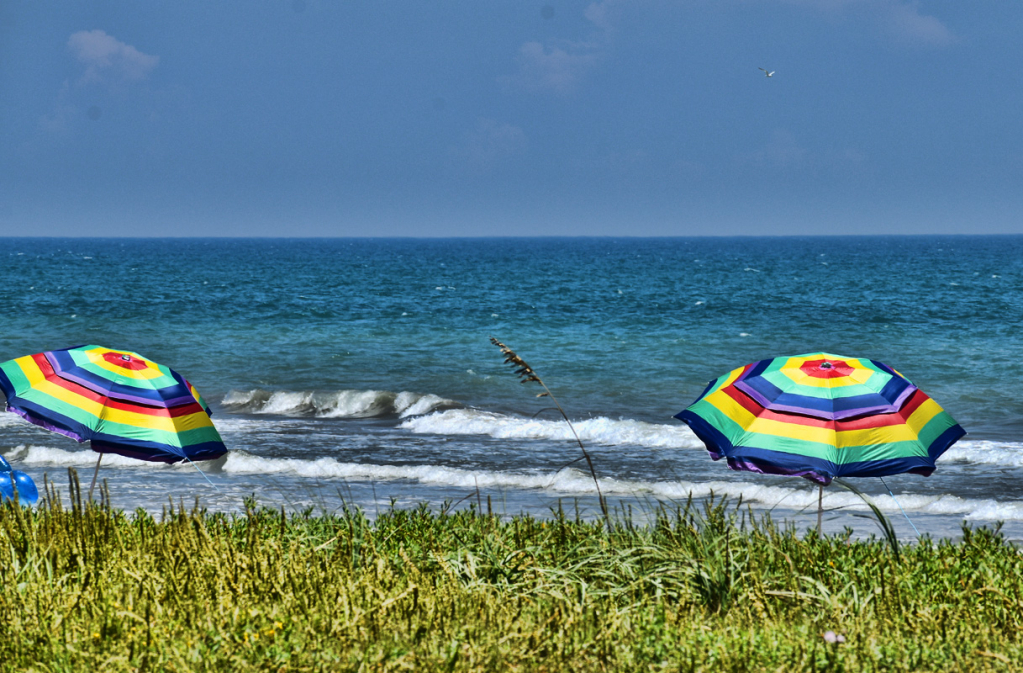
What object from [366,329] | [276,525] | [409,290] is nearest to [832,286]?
[409,290]

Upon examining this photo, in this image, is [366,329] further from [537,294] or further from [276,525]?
[276,525]

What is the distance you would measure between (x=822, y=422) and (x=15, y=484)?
5.96m

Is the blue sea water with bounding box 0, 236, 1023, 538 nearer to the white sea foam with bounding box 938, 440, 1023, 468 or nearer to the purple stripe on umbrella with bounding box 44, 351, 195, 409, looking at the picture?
the white sea foam with bounding box 938, 440, 1023, 468

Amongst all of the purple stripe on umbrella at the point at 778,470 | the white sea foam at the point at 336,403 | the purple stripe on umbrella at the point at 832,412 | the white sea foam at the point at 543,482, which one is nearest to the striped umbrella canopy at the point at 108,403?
the purple stripe on umbrella at the point at 778,470

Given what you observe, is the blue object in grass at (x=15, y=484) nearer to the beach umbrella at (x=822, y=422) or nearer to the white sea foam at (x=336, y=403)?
the beach umbrella at (x=822, y=422)

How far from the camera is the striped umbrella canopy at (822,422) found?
636 centimetres

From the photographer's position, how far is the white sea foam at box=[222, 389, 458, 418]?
19703 millimetres

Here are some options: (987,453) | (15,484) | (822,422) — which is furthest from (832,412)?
(987,453)

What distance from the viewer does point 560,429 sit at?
16.9 m

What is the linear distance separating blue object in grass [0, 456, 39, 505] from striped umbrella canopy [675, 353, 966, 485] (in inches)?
201

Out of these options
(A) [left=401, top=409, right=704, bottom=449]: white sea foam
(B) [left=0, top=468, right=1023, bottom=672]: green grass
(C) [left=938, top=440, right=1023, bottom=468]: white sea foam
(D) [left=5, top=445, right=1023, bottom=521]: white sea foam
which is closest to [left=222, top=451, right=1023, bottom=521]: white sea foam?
(D) [left=5, top=445, right=1023, bottom=521]: white sea foam

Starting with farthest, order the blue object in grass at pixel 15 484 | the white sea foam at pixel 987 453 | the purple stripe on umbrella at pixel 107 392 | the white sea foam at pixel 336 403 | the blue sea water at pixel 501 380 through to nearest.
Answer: the white sea foam at pixel 336 403
the white sea foam at pixel 987 453
the blue sea water at pixel 501 380
the blue object in grass at pixel 15 484
the purple stripe on umbrella at pixel 107 392

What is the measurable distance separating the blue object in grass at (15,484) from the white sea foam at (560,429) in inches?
379

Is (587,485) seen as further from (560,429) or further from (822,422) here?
(822,422)
